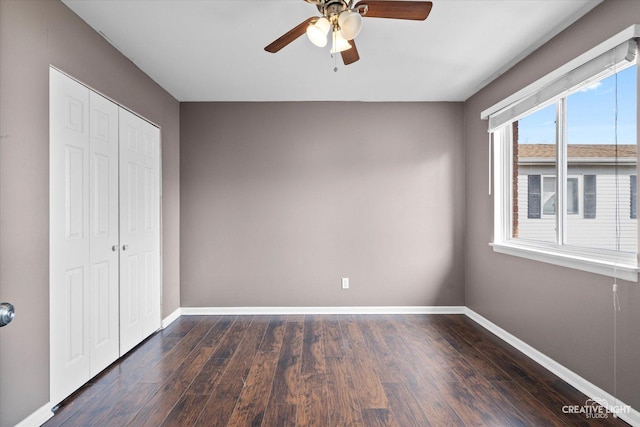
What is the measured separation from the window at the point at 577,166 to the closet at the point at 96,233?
3.31m

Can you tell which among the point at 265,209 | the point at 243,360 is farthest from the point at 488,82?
the point at 243,360

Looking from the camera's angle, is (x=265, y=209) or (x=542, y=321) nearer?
(x=542, y=321)

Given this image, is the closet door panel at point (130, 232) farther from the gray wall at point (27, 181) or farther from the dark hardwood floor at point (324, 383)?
the gray wall at point (27, 181)

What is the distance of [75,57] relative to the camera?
2314 millimetres

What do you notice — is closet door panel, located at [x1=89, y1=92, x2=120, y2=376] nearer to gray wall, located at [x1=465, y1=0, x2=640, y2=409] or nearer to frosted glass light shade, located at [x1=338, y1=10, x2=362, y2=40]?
frosted glass light shade, located at [x1=338, y1=10, x2=362, y2=40]

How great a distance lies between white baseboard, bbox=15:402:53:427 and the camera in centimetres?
189

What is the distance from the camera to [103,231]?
262 centimetres

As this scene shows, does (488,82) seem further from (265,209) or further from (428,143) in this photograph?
(265,209)

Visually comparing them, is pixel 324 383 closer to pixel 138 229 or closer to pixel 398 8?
pixel 138 229

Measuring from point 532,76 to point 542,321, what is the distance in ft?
6.38

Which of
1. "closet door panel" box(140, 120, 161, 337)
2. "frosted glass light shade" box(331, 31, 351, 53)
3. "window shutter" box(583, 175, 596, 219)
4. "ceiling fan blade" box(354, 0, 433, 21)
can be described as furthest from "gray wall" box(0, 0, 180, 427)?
"window shutter" box(583, 175, 596, 219)

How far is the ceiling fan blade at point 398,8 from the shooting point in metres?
1.69

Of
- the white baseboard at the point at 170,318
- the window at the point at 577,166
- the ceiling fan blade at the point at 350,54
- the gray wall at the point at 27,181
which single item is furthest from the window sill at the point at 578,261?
the white baseboard at the point at 170,318

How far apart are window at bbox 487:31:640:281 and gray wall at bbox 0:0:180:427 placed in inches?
130
